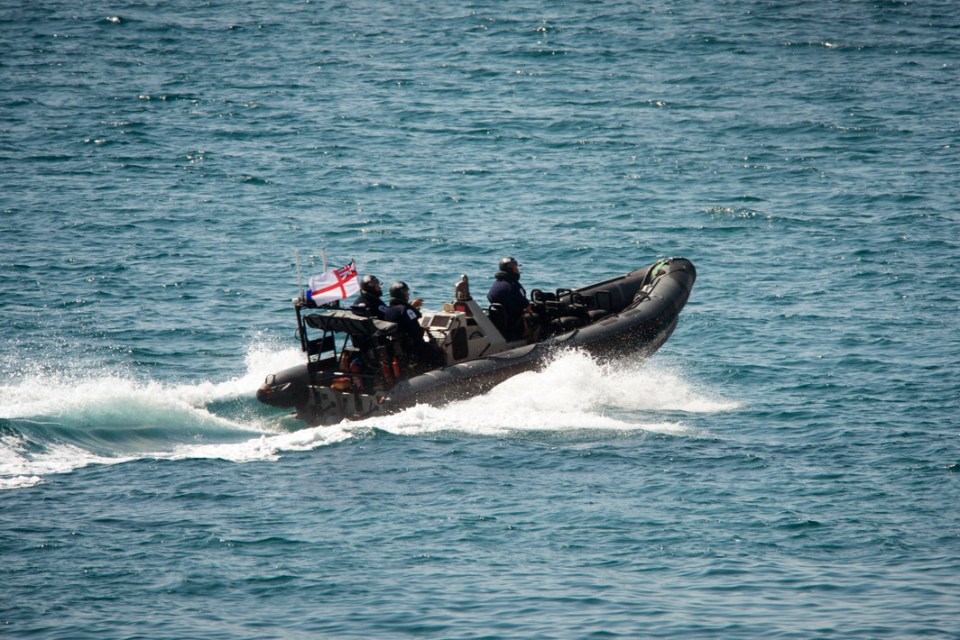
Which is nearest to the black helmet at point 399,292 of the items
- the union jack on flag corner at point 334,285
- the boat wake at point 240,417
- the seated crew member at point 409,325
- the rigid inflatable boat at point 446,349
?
the seated crew member at point 409,325

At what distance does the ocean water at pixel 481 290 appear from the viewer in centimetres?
1195

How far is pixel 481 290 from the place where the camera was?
81.7 ft

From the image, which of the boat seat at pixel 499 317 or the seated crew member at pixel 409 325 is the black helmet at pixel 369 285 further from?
the boat seat at pixel 499 317

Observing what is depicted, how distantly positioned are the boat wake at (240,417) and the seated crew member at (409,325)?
0.97 m

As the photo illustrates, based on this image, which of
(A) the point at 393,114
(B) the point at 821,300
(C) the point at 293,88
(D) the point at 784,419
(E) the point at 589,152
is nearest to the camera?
(D) the point at 784,419

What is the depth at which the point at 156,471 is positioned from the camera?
14.7 metres

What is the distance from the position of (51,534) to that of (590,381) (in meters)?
7.91

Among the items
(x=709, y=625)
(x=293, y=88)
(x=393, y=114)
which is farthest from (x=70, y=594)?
(x=293, y=88)

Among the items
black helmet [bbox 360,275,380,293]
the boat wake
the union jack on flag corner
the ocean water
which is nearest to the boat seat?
the boat wake

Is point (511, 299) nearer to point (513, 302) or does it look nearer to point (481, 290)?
point (513, 302)

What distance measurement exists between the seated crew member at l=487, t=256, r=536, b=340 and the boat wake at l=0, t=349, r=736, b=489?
45.0 inches

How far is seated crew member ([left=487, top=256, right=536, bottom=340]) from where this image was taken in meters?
18.4

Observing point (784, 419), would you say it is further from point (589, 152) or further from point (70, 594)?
point (589, 152)

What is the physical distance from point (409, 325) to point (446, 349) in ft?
2.80
